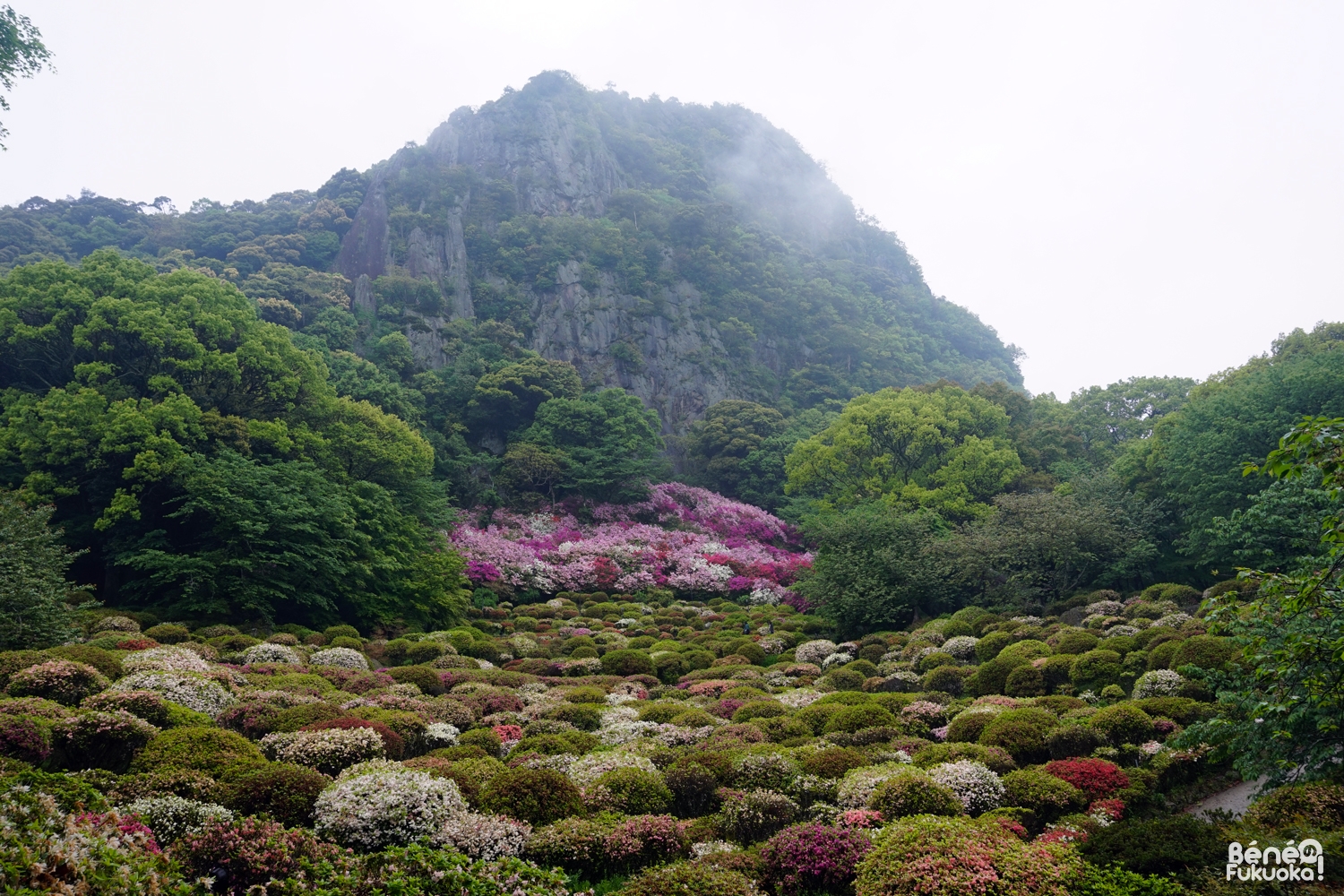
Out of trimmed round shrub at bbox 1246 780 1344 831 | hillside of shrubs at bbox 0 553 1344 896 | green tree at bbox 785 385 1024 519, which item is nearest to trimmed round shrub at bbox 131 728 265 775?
hillside of shrubs at bbox 0 553 1344 896

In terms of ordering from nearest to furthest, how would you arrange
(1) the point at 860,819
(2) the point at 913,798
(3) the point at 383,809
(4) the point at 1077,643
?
1. (3) the point at 383,809
2. (1) the point at 860,819
3. (2) the point at 913,798
4. (4) the point at 1077,643

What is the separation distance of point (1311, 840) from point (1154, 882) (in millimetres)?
1398

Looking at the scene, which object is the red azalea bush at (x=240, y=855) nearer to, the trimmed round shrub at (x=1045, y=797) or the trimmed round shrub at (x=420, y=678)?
the trimmed round shrub at (x=1045, y=797)

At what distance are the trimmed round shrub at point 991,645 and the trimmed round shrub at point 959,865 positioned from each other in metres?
11.5

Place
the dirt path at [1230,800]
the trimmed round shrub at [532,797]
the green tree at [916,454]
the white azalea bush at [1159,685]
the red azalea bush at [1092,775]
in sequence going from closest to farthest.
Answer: the trimmed round shrub at [532,797] → the dirt path at [1230,800] → the red azalea bush at [1092,775] → the white azalea bush at [1159,685] → the green tree at [916,454]

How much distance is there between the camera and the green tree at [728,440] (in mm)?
47781

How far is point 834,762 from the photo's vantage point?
10391 millimetres

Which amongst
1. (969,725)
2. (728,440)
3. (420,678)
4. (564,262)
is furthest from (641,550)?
(564,262)

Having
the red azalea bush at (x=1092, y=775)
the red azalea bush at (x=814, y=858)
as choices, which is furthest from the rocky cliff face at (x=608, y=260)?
the red azalea bush at (x=814, y=858)

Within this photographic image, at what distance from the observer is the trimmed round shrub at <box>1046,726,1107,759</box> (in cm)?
1077

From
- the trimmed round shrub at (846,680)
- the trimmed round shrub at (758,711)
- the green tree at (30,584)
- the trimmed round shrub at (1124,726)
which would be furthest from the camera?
the trimmed round shrub at (846,680)

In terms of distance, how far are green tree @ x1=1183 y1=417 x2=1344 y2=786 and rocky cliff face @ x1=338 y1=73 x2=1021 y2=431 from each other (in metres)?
46.0

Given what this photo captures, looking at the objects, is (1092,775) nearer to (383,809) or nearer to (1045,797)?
(1045,797)

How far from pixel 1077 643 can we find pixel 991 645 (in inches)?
88.5
